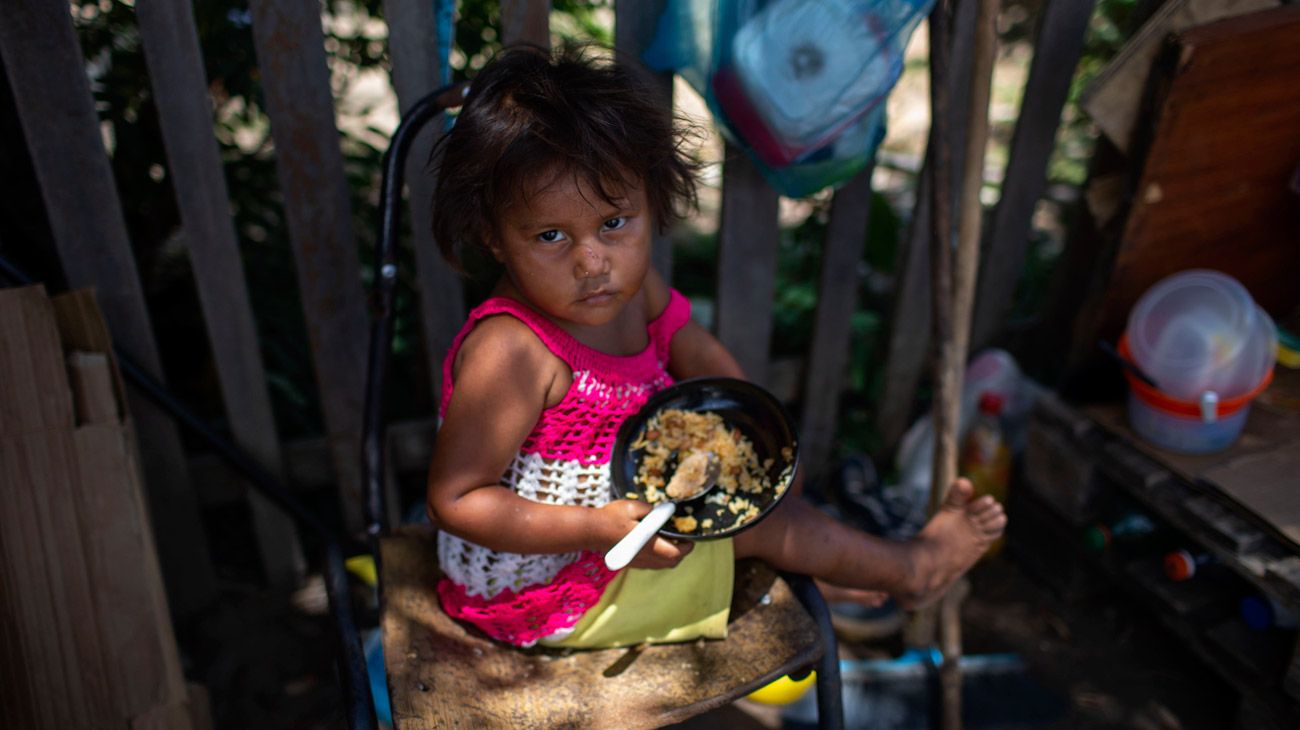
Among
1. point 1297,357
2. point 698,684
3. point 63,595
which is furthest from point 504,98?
point 1297,357

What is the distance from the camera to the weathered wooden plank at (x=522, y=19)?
71.5 inches

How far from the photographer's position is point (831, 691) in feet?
4.75

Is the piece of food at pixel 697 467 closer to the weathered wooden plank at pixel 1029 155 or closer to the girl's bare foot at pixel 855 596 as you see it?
the girl's bare foot at pixel 855 596

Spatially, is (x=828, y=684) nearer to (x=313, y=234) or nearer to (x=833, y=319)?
(x=833, y=319)

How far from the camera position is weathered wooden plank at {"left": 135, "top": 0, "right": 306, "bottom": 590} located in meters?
1.70

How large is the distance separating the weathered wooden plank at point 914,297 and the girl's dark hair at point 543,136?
0.86 m

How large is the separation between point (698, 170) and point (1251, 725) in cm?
172

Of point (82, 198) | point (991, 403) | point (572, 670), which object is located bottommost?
point (991, 403)

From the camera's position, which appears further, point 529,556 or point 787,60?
point 787,60

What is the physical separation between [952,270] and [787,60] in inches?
22.1

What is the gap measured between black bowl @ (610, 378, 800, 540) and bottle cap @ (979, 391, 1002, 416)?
46.6 inches

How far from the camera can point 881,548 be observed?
1.78 metres

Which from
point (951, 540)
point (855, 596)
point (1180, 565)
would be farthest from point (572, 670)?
point (1180, 565)

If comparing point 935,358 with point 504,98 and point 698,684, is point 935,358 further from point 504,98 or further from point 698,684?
point 504,98
